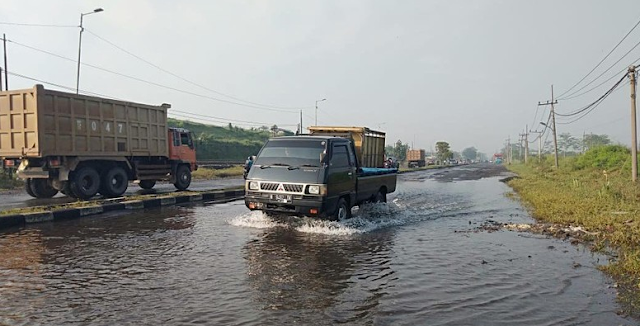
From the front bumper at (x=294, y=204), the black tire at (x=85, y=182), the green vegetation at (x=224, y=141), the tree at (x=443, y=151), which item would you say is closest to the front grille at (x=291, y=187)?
the front bumper at (x=294, y=204)

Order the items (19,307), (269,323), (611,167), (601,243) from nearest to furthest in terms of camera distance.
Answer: (269,323)
(19,307)
(601,243)
(611,167)

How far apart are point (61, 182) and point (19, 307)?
11.5 metres

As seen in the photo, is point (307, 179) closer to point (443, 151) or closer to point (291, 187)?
point (291, 187)

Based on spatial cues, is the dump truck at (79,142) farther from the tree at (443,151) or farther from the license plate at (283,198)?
the tree at (443,151)

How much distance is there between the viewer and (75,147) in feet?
47.6

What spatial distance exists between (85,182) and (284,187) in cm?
926

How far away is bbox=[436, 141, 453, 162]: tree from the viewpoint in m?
98.1

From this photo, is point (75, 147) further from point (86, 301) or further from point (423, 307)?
point (423, 307)

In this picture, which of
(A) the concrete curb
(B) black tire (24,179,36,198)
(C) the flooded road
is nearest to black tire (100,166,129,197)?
(B) black tire (24,179,36,198)

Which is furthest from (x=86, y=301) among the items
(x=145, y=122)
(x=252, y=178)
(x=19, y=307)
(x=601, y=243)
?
(x=145, y=122)

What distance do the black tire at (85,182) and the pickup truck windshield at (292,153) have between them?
Result: 7945 mm

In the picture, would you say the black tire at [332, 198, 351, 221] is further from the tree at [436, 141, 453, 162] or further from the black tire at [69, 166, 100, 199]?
the tree at [436, 141, 453, 162]

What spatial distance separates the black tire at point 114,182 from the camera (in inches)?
623

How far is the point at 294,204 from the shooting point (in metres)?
8.91
